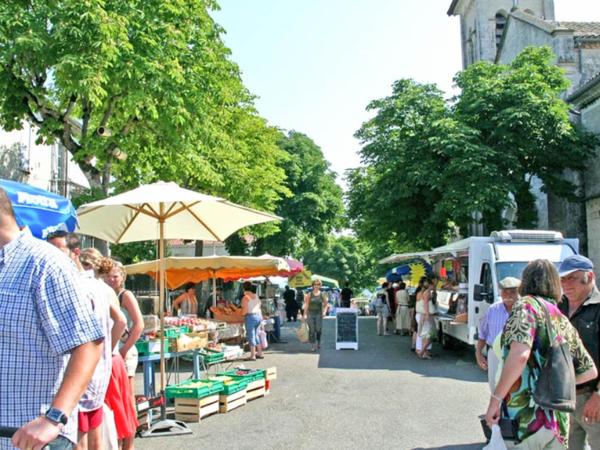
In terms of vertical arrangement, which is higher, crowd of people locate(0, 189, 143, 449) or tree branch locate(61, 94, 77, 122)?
tree branch locate(61, 94, 77, 122)

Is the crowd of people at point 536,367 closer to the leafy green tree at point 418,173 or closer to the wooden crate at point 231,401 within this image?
the wooden crate at point 231,401

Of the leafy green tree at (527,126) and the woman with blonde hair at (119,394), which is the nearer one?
the woman with blonde hair at (119,394)

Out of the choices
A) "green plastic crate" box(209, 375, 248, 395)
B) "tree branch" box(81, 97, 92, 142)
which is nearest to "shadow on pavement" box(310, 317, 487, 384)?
"green plastic crate" box(209, 375, 248, 395)

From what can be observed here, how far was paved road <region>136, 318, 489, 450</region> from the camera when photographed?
744cm

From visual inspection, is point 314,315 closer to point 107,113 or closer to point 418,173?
point 107,113

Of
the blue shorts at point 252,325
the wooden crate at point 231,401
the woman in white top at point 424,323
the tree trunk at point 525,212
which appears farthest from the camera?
the tree trunk at point 525,212

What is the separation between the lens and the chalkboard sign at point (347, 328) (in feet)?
56.8

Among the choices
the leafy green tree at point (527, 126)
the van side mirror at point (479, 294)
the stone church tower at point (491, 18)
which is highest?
the stone church tower at point (491, 18)

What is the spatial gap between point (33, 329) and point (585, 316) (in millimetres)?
3549

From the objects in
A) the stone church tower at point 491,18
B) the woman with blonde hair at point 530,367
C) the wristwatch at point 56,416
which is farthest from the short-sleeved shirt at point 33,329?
the stone church tower at point 491,18

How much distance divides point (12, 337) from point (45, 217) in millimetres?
5222

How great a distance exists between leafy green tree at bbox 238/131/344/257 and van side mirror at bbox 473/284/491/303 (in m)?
26.9

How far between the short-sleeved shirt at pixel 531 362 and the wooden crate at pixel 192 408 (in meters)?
5.62

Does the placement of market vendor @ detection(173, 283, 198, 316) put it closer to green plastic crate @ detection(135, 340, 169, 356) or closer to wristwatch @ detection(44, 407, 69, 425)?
green plastic crate @ detection(135, 340, 169, 356)
